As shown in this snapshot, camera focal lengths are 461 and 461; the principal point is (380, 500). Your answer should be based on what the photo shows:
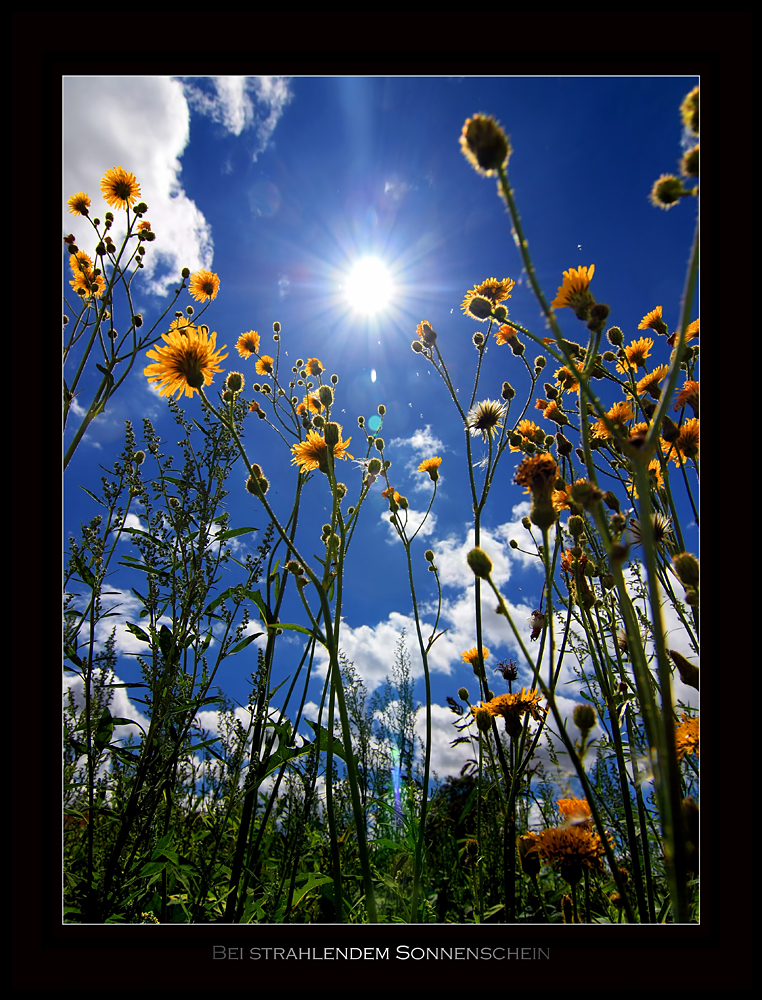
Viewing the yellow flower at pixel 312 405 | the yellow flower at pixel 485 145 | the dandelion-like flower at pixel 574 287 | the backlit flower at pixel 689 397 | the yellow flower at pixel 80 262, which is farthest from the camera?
the yellow flower at pixel 80 262

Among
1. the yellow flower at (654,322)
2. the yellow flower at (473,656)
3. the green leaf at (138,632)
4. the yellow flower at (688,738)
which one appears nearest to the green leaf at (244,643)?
the green leaf at (138,632)

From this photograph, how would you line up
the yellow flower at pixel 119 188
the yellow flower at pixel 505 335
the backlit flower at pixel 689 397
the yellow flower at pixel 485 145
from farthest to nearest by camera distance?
the yellow flower at pixel 119 188, the yellow flower at pixel 505 335, the backlit flower at pixel 689 397, the yellow flower at pixel 485 145

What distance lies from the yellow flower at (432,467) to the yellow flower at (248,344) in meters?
1.13

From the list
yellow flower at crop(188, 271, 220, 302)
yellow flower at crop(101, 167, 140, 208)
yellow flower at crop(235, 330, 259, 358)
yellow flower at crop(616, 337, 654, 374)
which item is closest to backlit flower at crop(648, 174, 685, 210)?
yellow flower at crop(616, 337, 654, 374)

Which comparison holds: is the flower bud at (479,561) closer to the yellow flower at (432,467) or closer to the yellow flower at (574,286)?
the yellow flower at (574,286)

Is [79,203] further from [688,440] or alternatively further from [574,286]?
[688,440]

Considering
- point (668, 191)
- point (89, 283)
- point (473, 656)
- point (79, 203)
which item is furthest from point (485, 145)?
point (79, 203)

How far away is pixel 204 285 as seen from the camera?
2150 mm

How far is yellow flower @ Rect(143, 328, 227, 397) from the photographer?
1.36 meters

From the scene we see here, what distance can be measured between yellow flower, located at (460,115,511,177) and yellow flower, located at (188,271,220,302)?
5.08ft

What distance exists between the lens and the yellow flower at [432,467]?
219 cm

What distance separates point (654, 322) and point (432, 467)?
118 centimetres
